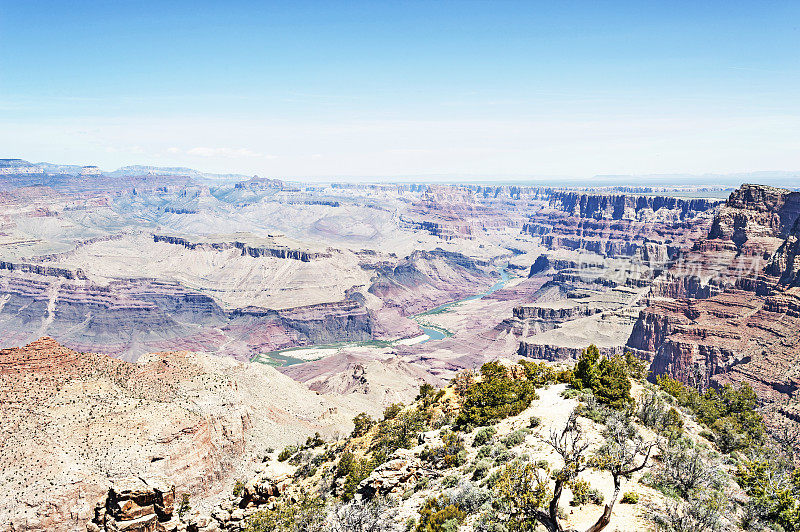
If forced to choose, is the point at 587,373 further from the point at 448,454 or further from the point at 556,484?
the point at 556,484

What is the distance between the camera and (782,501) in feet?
85.9

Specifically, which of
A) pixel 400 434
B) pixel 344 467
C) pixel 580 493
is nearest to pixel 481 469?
pixel 580 493

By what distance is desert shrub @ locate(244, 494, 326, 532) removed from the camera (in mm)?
34812

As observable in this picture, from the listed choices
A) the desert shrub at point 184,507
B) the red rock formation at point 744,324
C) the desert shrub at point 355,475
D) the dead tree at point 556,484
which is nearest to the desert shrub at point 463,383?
the desert shrub at point 355,475

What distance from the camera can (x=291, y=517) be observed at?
120ft

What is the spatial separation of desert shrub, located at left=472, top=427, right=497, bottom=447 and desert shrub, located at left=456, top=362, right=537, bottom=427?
2384 mm

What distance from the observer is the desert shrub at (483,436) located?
38906mm

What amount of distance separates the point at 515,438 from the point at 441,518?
10742mm

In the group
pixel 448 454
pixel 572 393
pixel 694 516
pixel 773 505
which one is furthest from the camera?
pixel 572 393

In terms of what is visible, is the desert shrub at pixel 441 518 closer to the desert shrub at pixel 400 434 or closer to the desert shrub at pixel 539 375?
the desert shrub at pixel 400 434

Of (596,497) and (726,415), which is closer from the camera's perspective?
(596,497)

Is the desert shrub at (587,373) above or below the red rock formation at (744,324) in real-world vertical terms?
above

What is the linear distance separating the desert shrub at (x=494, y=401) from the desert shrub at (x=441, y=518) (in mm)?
13583

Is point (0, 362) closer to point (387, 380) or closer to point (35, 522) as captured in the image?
point (35, 522)
